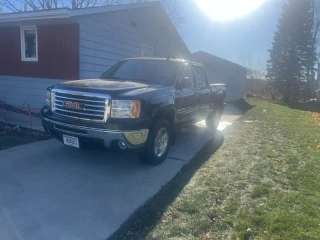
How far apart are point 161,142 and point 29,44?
797 cm

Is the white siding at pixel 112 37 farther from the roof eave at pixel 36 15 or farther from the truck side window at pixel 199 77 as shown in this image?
the truck side window at pixel 199 77

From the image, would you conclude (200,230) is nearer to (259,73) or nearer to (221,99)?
(221,99)

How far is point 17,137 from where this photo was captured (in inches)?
252

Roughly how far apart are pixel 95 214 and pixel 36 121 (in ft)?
18.7

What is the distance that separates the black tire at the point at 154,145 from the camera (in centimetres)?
476

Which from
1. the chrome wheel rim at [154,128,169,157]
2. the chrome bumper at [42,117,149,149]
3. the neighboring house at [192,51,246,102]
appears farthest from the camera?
the neighboring house at [192,51,246,102]

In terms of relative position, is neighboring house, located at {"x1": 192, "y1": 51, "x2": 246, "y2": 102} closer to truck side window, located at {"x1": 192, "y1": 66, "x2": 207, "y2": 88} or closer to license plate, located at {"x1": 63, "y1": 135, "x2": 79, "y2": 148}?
truck side window, located at {"x1": 192, "y1": 66, "x2": 207, "y2": 88}

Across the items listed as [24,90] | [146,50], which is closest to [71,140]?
[24,90]

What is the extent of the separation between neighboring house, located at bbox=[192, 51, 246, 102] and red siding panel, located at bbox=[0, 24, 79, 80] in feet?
54.2

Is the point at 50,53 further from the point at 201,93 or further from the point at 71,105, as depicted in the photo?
the point at 71,105

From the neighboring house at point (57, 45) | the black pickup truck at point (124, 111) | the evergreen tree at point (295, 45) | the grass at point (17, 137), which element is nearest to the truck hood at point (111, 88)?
the black pickup truck at point (124, 111)

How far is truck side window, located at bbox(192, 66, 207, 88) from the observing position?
6.90m

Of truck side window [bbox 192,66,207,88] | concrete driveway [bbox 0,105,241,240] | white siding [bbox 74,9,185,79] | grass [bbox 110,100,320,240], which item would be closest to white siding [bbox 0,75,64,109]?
white siding [bbox 74,9,185,79]

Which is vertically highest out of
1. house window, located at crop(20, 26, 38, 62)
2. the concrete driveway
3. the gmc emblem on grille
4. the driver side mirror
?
house window, located at crop(20, 26, 38, 62)
